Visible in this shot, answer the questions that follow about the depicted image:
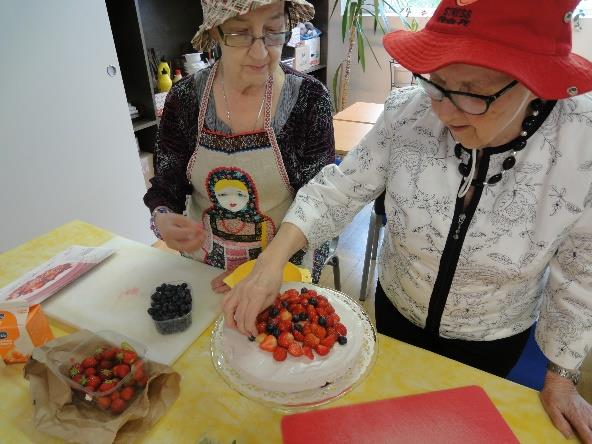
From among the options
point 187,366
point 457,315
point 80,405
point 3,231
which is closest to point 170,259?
point 187,366

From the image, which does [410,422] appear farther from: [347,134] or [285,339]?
[347,134]

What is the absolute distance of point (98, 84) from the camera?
218cm

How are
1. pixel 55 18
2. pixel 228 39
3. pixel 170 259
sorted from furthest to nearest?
pixel 55 18
pixel 170 259
pixel 228 39

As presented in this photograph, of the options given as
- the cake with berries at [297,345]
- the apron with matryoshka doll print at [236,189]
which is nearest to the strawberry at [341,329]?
the cake with berries at [297,345]

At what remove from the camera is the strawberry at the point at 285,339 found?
2.67 feet

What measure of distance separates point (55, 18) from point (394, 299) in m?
1.99

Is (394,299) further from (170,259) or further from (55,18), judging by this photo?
(55,18)

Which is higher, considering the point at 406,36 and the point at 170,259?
the point at 406,36

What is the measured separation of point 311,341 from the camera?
0.82 m

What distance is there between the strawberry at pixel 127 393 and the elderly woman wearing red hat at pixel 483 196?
0.77 feet

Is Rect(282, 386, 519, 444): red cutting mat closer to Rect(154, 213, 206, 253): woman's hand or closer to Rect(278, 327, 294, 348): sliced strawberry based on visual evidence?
Rect(278, 327, 294, 348): sliced strawberry

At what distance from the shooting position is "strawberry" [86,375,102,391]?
78cm

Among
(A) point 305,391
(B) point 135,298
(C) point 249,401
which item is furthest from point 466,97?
(B) point 135,298

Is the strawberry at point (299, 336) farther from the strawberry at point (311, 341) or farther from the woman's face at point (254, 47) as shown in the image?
the woman's face at point (254, 47)
